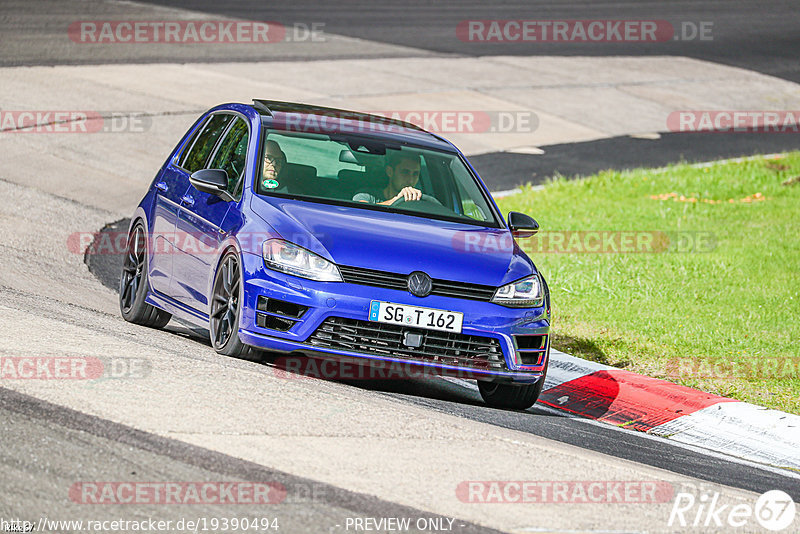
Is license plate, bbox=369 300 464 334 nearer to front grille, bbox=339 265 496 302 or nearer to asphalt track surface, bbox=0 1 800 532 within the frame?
front grille, bbox=339 265 496 302

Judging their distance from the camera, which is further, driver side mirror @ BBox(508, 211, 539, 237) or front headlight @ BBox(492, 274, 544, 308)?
driver side mirror @ BBox(508, 211, 539, 237)

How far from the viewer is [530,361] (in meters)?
7.89

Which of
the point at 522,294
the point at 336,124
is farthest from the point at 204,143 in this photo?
the point at 522,294

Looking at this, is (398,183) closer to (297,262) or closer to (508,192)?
(297,262)

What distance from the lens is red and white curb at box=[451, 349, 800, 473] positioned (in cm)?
816

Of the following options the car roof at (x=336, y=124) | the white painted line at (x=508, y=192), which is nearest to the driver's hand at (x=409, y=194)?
→ the car roof at (x=336, y=124)

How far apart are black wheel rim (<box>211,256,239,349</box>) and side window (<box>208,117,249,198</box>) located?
0.59 meters

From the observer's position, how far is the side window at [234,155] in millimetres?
8414

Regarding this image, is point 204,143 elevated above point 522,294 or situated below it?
above

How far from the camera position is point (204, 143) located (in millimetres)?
9367

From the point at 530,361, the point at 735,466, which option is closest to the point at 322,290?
the point at 530,361

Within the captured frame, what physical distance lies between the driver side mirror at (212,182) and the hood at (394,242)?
288mm

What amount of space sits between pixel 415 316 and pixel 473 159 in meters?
12.1

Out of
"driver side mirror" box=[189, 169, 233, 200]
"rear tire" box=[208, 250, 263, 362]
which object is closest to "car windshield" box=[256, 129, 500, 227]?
"driver side mirror" box=[189, 169, 233, 200]
